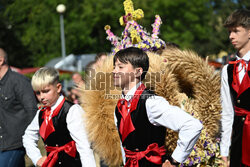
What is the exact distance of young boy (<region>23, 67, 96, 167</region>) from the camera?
9.59 feet

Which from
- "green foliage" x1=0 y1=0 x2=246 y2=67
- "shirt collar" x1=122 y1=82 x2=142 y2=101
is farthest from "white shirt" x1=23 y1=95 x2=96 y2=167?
"green foliage" x1=0 y1=0 x2=246 y2=67

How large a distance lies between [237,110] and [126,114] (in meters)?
0.96

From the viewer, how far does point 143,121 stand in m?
2.46

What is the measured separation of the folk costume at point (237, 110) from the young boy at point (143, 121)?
0.54m

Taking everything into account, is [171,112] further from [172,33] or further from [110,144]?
[172,33]

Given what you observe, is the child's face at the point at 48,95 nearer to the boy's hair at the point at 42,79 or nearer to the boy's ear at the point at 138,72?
the boy's hair at the point at 42,79

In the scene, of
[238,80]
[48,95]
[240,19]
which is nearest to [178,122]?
[238,80]

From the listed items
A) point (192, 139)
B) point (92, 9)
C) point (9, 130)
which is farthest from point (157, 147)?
point (92, 9)

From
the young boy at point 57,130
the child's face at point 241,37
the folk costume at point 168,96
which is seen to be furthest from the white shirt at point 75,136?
the child's face at point 241,37

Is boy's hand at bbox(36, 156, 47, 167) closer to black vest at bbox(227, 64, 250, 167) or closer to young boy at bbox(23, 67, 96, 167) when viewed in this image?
young boy at bbox(23, 67, 96, 167)

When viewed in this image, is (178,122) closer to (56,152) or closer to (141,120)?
(141,120)

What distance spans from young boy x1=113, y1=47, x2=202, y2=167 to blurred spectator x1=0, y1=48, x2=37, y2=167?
1.40 m

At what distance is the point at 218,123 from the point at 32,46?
25.3 metres

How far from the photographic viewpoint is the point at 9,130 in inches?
142
